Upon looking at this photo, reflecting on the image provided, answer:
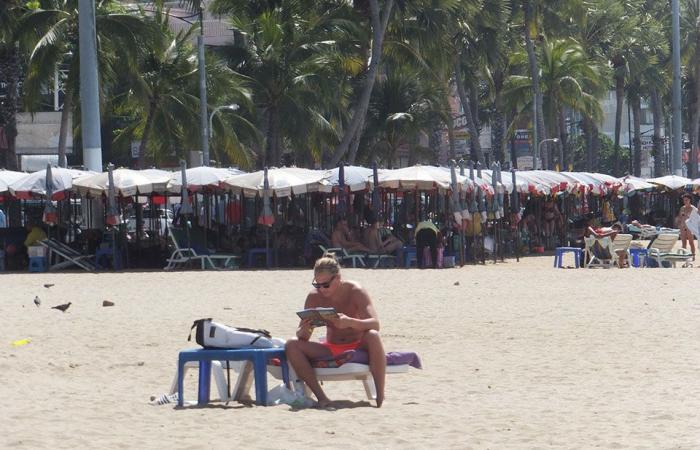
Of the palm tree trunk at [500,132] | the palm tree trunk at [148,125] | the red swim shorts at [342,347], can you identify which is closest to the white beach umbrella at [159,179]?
the palm tree trunk at [148,125]

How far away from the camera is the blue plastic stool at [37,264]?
85.8 ft

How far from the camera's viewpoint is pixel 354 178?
26.3 m

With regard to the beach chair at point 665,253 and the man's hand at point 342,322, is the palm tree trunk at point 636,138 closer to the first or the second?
the beach chair at point 665,253

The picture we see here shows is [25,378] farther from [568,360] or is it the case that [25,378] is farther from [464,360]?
[568,360]

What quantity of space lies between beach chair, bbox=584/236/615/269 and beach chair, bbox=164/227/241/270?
22.1ft

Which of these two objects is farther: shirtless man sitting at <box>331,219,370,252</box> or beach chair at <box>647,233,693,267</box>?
shirtless man sitting at <box>331,219,370,252</box>

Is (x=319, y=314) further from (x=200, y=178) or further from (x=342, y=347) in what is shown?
(x=200, y=178)

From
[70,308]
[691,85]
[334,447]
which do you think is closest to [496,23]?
[691,85]

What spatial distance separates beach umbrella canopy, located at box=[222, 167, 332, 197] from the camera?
2570cm

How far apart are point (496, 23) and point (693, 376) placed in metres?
38.1

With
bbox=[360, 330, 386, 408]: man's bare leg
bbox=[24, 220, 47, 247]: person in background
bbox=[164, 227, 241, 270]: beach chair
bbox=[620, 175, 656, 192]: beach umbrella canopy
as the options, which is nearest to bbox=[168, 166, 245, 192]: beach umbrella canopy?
bbox=[164, 227, 241, 270]: beach chair

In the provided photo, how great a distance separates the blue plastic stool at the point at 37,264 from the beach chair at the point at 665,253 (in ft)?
37.2

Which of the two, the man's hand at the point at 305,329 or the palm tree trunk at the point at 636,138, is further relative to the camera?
the palm tree trunk at the point at 636,138

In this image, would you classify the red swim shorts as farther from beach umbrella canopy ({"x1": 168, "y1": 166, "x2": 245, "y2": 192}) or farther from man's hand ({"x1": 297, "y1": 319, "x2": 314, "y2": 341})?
beach umbrella canopy ({"x1": 168, "y1": 166, "x2": 245, "y2": 192})
